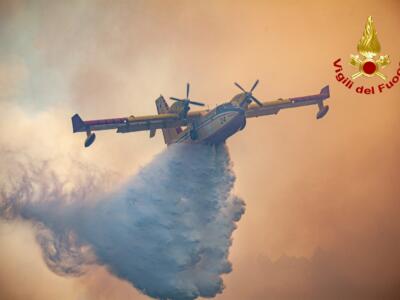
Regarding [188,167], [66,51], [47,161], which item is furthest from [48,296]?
[66,51]

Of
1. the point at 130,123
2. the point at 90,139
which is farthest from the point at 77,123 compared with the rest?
the point at 130,123

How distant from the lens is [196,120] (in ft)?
55.4

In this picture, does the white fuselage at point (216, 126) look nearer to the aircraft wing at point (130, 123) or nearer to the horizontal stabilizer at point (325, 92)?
the aircraft wing at point (130, 123)

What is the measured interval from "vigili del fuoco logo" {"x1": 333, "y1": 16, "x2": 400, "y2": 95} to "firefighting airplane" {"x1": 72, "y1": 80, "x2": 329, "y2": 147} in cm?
119

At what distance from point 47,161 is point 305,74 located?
642 cm

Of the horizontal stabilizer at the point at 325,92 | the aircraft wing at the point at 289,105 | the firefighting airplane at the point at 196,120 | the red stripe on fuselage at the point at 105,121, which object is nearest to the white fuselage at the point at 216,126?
the firefighting airplane at the point at 196,120

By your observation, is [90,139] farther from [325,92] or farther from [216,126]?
[325,92]

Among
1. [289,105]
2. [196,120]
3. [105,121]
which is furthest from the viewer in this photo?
[289,105]

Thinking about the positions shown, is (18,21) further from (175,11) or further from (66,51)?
(175,11)

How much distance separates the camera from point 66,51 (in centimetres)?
1681

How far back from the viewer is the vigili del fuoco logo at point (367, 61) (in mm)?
17875

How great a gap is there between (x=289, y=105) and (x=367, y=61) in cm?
224

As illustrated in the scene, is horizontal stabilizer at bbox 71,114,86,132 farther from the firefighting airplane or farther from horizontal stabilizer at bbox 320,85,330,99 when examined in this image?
horizontal stabilizer at bbox 320,85,330,99

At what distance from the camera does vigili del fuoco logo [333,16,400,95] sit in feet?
58.6
